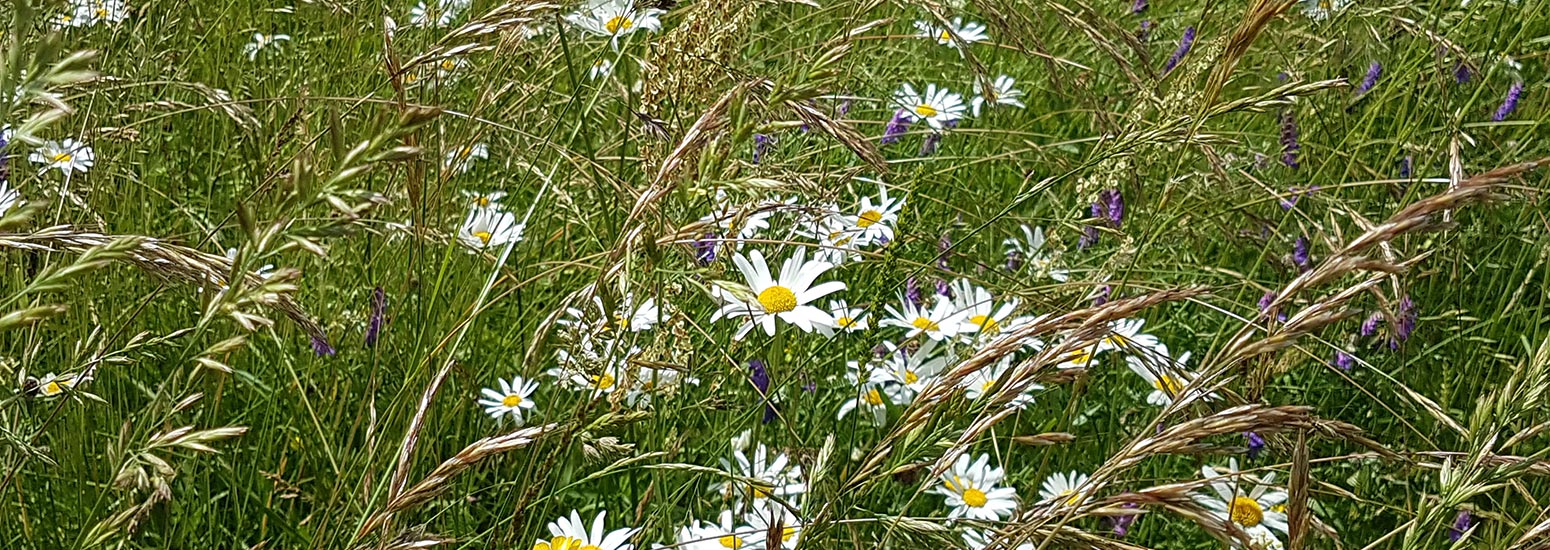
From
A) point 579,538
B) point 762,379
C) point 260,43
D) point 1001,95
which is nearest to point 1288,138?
point 1001,95

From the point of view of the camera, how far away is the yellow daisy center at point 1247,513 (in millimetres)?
1354

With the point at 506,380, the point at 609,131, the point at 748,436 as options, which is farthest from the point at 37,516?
the point at 609,131

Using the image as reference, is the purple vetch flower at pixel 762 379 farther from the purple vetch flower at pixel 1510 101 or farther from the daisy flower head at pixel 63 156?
the purple vetch flower at pixel 1510 101

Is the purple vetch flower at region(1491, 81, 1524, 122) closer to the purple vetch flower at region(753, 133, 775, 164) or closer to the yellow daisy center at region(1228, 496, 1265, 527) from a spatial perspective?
the yellow daisy center at region(1228, 496, 1265, 527)

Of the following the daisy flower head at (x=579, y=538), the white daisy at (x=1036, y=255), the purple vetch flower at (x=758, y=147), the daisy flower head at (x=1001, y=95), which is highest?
the daisy flower head at (x=1001, y=95)

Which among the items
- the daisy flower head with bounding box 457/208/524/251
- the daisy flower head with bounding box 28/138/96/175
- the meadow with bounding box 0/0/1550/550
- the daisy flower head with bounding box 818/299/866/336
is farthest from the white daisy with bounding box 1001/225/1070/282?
the daisy flower head with bounding box 28/138/96/175

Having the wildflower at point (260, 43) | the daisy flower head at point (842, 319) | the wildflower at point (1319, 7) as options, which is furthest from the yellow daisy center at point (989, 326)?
the wildflower at point (260, 43)

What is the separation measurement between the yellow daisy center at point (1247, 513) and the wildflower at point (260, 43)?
5.30ft

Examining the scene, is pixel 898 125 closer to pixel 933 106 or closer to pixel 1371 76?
pixel 933 106

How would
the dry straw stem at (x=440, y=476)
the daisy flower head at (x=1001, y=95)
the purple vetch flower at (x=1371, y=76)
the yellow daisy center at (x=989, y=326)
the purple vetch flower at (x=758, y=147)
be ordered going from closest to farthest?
the dry straw stem at (x=440, y=476) < the yellow daisy center at (x=989, y=326) < the purple vetch flower at (x=758, y=147) < the purple vetch flower at (x=1371, y=76) < the daisy flower head at (x=1001, y=95)

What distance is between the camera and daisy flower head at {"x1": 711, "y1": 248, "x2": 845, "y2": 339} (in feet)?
3.79

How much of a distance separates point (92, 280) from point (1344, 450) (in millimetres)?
1618

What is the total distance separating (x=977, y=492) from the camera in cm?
138

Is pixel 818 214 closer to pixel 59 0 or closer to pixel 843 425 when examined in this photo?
pixel 843 425
